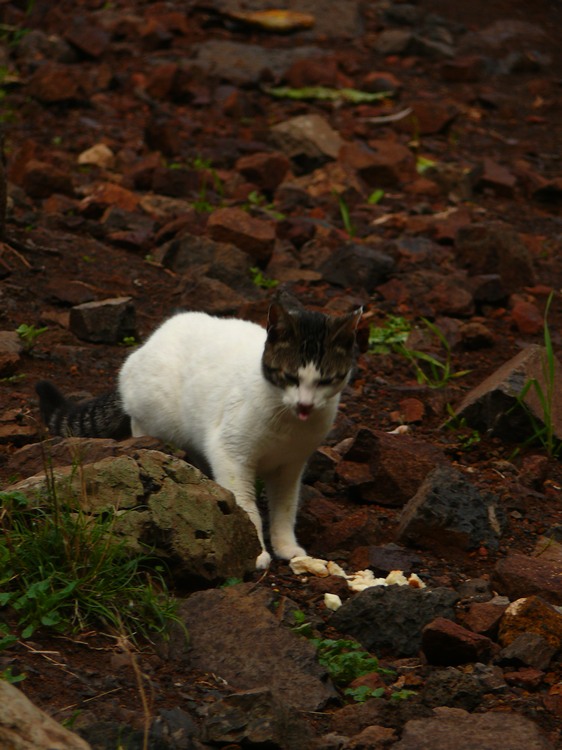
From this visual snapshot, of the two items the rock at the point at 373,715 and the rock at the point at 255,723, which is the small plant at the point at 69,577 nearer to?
the rock at the point at 255,723

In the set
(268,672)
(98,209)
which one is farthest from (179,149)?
(268,672)

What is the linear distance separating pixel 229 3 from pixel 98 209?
693 cm

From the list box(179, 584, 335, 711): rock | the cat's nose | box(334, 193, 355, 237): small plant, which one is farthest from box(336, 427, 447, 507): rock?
box(334, 193, 355, 237): small plant

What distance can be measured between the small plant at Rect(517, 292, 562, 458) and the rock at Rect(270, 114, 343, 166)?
5155 mm

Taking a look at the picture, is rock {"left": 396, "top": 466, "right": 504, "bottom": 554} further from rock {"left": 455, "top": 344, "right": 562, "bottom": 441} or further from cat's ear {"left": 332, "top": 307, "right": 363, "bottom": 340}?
rock {"left": 455, "top": 344, "right": 562, "bottom": 441}

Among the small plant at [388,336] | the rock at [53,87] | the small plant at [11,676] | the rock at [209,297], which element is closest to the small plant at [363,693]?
the small plant at [11,676]

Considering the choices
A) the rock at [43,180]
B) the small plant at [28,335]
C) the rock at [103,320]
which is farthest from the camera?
the rock at [43,180]

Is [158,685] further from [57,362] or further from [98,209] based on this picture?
[98,209]

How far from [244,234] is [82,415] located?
309 centimetres

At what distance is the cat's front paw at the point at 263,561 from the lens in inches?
203

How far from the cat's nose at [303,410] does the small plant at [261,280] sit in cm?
367

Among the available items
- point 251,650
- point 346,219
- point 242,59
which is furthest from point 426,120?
point 251,650

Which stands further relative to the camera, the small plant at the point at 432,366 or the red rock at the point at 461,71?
the red rock at the point at 461,71

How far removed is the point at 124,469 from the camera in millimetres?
4621
